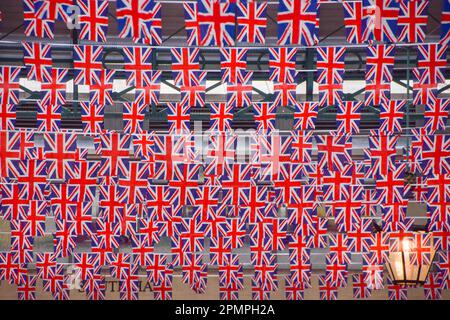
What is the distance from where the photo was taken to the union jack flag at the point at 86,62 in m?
14.9

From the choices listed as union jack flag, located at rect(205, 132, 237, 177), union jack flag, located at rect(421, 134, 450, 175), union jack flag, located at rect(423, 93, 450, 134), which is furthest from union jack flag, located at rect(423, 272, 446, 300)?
union jack flag, located at rect(205, 132, 237, 177)

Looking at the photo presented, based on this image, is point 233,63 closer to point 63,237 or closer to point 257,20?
point 257,20

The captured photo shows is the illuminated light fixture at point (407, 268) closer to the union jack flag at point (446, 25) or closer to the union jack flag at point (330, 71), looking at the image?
the union jack flag at point (330, 71)

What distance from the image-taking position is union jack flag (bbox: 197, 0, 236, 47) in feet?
47.3

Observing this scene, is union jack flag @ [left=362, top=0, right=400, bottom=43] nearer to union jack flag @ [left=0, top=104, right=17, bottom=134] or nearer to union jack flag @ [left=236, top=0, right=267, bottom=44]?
union jack flag @ [left=236, top=0, right=267, bottom=44]

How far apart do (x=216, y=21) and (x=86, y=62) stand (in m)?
2.68

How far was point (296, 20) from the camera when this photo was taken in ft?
47.3

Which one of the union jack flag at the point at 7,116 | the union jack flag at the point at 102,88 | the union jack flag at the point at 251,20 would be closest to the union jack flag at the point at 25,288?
the union jack flag at the point at 7,116

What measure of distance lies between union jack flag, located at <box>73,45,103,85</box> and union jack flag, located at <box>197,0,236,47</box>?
2.09 m

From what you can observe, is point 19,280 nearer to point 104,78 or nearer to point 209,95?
point 104,78

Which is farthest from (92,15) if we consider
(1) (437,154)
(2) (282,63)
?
(1) (437,154)

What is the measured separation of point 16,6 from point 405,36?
26.6 feet
